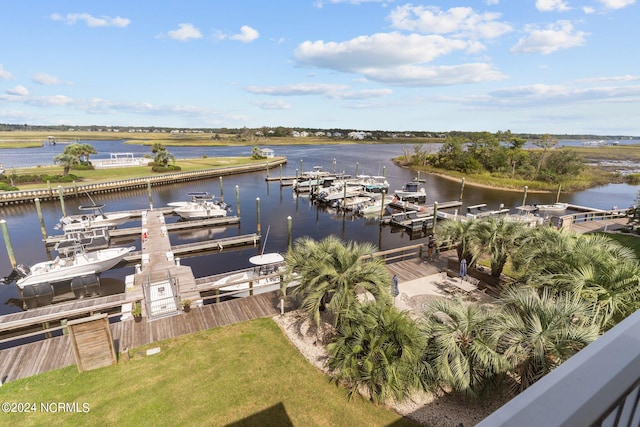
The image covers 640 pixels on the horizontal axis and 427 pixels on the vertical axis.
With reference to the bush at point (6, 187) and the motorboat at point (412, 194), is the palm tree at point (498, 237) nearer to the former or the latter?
the motorboat at point (412, 194)

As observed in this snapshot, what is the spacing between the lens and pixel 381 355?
9.18 metres

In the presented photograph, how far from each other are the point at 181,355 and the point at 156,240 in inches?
637

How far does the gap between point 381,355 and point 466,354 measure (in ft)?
7.62

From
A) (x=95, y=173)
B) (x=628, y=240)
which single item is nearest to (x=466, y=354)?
(x=628, y=240)

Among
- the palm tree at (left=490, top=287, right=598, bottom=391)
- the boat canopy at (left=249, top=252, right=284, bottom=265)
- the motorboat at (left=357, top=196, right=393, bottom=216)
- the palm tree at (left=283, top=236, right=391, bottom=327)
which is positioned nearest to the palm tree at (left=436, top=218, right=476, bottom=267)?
the palm tree at (left=283, top=236, right=391, bottom=327)

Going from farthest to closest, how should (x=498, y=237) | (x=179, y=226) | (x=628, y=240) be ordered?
(x=179, y=226), (x=628, y=240), (x=498, y=237)

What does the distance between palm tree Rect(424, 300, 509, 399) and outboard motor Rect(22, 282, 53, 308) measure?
22.7 metres

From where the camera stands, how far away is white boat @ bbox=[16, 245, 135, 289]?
1973 centimetres

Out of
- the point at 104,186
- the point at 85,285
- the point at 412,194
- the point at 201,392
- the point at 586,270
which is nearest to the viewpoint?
the point at 201,392

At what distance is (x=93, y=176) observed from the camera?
183 feet

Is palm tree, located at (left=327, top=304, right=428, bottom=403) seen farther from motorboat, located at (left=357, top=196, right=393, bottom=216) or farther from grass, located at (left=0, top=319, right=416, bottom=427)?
motorboat, located at (left=357, top=196, right=393, bottom=216)

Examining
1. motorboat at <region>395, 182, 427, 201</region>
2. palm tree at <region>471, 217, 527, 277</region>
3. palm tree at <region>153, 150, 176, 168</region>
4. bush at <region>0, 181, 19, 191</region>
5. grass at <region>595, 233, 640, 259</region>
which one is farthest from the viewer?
palm tree at <region>153, 150, 176, 168</region>

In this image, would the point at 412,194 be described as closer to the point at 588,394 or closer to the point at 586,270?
the point at 586,270

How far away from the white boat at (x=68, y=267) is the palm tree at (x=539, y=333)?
23.5m
